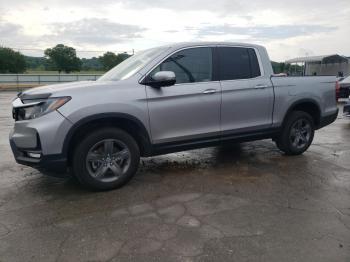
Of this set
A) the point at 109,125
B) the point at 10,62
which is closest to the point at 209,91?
the point at 109,125

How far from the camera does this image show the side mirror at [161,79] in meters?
4.26

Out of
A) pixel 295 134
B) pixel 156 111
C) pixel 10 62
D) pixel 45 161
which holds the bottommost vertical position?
pixel 295 134

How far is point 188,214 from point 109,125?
1544 millimetres

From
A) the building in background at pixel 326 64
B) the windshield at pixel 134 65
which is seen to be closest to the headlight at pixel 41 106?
the windshield at pixel 134 65

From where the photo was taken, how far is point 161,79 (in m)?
4.26

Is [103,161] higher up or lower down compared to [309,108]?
lower down

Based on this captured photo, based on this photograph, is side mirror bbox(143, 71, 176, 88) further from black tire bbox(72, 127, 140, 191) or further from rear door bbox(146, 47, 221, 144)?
black tire bbox(72, 127, 140, 191)

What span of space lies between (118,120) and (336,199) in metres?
2.84

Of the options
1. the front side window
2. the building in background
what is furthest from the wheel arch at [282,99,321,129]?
the building in background

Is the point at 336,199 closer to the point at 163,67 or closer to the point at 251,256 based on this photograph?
the point at 251,256

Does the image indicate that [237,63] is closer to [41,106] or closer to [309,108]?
[309,108]

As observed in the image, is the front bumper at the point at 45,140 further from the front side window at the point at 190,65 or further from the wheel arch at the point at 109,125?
the front side window at the point at 190,65

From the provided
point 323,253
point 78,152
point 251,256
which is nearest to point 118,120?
point 78,152

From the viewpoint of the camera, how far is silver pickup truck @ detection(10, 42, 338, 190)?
397 centimetres
